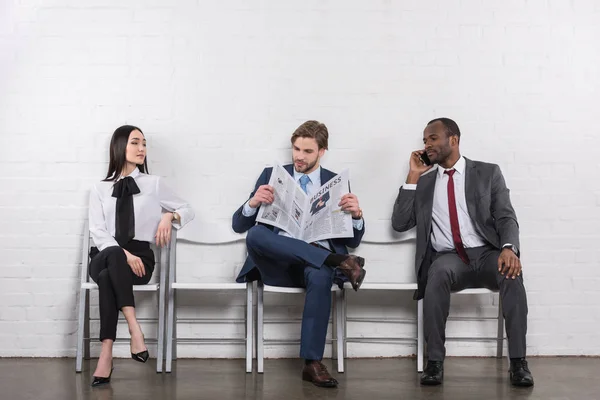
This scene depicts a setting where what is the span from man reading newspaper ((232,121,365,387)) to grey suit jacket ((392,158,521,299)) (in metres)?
0.31

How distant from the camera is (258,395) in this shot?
11.0ft

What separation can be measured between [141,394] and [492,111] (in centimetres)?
253

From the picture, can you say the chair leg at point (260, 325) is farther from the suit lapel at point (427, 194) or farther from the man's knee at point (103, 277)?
the suit lapel at point (427, 194)

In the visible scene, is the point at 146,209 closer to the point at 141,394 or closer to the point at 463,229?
the point at 141,394

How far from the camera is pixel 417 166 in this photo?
4.23 meters

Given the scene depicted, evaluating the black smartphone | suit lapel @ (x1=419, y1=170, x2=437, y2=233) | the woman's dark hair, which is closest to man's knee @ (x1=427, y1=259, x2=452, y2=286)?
suit lapel @ (x1=419, y1=170, x2=437, y2=233)

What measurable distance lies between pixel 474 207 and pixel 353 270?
797mm

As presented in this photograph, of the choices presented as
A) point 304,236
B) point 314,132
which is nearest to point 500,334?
point 304,236

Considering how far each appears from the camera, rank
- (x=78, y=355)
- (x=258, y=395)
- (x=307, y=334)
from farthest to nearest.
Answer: (x=78, y=355)
(x=307, y=334)
(x=258, y=395)

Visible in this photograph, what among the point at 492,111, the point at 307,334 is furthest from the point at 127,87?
the point at 492,111

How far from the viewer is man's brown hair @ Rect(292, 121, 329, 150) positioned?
4.15 m

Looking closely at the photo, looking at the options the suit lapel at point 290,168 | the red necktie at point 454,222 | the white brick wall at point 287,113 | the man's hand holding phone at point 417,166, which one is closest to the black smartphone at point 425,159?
the man's hand holding phone at point 417,166

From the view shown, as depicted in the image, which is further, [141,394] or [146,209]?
[146,209]

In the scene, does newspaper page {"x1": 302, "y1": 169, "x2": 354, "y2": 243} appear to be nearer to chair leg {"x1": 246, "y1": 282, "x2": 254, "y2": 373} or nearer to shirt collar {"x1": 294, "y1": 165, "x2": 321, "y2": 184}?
shirt collar {"x1": 294, "y1": 165, "x2": 321, "y2": 184}
